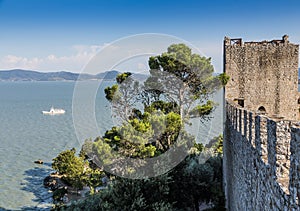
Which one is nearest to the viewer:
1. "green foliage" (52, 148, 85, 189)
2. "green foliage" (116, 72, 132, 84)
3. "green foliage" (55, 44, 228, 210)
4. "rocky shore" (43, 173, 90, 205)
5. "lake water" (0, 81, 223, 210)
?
"green foliage" (55, 44, 228, 210)

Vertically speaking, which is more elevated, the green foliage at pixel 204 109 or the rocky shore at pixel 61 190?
the green foliage at pixel 204 109

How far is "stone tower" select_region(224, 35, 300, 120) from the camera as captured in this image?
1144 cm

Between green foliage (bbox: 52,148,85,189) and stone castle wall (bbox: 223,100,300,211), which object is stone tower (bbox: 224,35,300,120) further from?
green foliage (bbox: 52,148,85,189)

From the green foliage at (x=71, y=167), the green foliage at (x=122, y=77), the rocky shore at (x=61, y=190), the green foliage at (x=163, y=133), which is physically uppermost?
the green foliage at (x=122, y=77)

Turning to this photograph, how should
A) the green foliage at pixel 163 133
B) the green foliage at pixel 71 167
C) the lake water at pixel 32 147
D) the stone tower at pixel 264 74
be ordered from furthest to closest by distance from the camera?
1. the green foliage at pixel 71 167
2. the lake water at pixel 32 147
3. the green foliage at pixel 163 133
4. the stone tower at pixel 264 74

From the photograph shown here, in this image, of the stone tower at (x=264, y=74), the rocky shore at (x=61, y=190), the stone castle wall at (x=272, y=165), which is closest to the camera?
the stone castle wall at (x=272, y=165)

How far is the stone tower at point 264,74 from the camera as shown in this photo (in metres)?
11.4

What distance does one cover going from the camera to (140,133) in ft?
42.9

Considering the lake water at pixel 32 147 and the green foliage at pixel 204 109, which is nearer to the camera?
the green foliage at pixel 204 109

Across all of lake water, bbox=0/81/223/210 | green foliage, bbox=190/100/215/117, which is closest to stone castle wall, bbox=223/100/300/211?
green foliage, bbox=190/100/215/117

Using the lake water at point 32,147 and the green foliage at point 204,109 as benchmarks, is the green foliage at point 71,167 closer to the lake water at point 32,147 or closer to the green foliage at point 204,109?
the lake water at point 32,147

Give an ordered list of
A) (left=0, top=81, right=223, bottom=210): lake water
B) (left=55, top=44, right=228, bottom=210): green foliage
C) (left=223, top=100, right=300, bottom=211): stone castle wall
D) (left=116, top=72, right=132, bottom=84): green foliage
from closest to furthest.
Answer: (left=223, top=100, right=300, bottom=211): stone castle wall < (left=55, top=44, right=228, bottom=210): green foliage < (left=116, top=72, right=132, bottom=84): green foliage < (left=0, top=81, right=223, bottom=210): lake water

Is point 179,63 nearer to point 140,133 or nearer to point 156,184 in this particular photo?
point 140,133

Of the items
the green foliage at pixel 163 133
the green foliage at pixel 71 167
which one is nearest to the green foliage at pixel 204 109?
the green foliage at pixel 163 133
